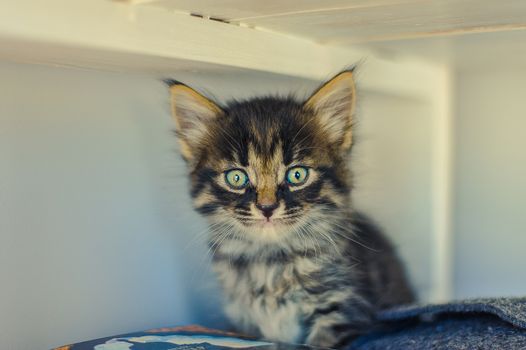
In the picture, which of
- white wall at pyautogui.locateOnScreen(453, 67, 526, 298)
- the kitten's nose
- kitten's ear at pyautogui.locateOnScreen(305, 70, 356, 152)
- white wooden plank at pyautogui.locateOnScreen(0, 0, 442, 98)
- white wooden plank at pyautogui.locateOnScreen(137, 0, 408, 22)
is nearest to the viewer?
white wooden plank at pyautogui.locateOnScreen(0, 0, 442, 98)

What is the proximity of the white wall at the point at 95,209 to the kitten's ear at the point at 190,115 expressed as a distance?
0.07m

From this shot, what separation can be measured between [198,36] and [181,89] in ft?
0.40

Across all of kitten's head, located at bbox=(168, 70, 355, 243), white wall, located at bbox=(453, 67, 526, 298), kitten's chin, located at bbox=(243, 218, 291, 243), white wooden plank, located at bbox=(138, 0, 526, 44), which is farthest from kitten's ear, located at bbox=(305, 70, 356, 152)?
white wall, located at bbox=(453, 67, 526, 298)

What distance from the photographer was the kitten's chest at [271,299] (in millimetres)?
1354

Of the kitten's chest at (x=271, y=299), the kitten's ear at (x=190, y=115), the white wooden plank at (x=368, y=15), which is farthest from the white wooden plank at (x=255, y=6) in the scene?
the kitten's chest at (x=271, y=299)

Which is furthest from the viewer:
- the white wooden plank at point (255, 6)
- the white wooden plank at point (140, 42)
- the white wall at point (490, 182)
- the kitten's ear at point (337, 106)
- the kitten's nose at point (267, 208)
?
the white wall at point (490, 182)

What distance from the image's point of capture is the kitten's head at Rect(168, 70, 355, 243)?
4.13 feet

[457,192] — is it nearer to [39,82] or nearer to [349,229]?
[349,229]

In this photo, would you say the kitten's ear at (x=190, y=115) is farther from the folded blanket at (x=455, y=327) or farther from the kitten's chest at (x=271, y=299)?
the folded blanket at (x=455, y=327)

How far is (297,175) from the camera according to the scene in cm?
129

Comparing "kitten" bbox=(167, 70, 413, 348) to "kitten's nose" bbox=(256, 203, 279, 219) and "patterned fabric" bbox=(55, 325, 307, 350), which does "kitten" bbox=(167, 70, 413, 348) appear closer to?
"kitten's nose" bbox=(256, 203, 279, 219)

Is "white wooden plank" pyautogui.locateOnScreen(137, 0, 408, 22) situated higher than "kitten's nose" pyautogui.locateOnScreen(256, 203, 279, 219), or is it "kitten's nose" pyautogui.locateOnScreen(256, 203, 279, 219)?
"white wooden plank" pyautogui.locateOnScreen(137, 0, 408, 22)

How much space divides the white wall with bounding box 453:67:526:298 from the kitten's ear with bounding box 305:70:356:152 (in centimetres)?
73

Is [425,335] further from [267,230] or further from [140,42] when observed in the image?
[140,42]
